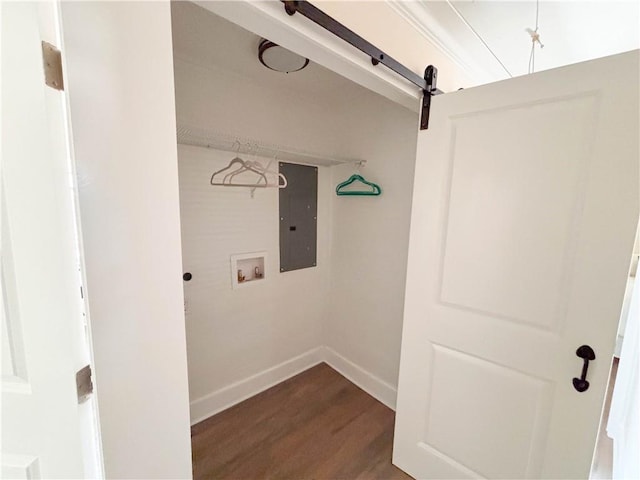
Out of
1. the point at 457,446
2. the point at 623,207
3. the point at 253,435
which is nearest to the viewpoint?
the point at 623,207

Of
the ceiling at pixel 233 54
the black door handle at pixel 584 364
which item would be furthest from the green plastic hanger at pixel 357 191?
the black door handle at pixel 584 364

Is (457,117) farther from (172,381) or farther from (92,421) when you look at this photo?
(92,421)

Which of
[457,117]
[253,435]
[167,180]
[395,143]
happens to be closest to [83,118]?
[167,180]

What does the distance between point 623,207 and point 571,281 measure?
309 millimetres

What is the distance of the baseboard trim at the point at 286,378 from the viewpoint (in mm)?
1939

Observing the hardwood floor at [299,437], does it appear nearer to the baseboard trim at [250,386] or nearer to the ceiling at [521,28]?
the baseboard trim at [250,386]

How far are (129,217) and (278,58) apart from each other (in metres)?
1.37

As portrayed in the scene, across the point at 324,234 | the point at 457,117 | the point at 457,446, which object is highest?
the point at 457,117

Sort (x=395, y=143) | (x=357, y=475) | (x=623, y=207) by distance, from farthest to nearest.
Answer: (x=395, y=143) → (x=357, y=475) → (x=623, y=207)

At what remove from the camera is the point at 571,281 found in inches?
40.9

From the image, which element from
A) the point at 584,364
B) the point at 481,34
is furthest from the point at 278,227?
the point at 584,364

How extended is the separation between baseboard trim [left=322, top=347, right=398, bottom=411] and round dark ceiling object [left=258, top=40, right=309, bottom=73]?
7.74 feet

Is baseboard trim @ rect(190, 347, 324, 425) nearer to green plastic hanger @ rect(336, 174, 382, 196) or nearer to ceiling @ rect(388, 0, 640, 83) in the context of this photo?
green plastic hanger @ rect(336, 174, 382, 196)

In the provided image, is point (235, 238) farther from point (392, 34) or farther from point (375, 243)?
point (392, 34)
